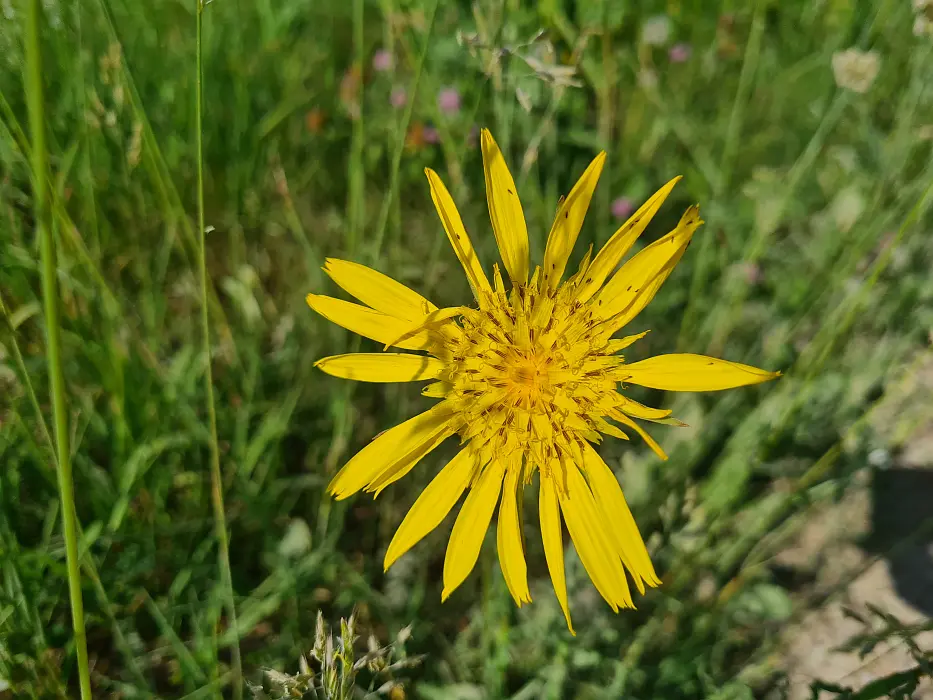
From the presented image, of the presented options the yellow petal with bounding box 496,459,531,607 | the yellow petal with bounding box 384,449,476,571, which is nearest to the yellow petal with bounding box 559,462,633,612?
the yellow petal with bounding box 496,459,531,607

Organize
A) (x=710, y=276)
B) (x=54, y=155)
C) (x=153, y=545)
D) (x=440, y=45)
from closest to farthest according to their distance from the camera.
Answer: (x=153, y=545) < (x=54, y=155) < (x=440, y=45) < (x=710, y=276)

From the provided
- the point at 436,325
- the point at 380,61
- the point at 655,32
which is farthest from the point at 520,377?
the point at 655,32

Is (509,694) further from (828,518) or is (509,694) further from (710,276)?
(710,276)

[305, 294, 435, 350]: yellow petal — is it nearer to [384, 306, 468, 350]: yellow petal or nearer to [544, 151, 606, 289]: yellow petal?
[384, 306, 468, 350]: yellow petal

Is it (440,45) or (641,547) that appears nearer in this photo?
(641,547)

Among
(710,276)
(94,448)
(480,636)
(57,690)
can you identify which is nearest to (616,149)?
(710,276)

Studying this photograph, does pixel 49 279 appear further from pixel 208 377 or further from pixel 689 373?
pixel 689 373

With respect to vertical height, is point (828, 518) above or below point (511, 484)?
below
